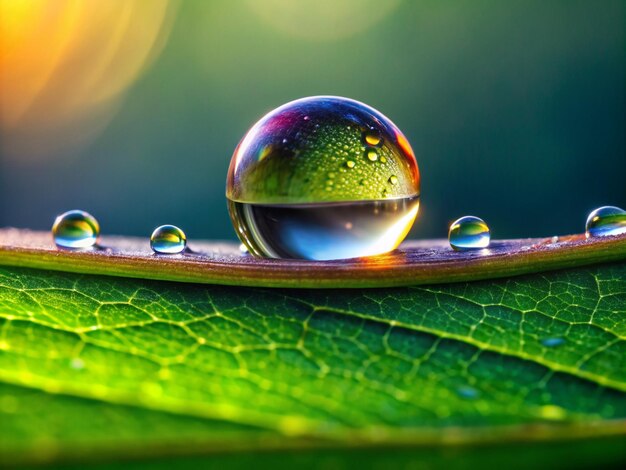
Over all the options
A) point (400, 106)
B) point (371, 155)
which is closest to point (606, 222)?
point (371, 155)

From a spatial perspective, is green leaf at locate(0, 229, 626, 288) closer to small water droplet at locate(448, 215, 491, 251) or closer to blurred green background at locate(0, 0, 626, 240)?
small water droplet at locate(448, 215, 491, 251)

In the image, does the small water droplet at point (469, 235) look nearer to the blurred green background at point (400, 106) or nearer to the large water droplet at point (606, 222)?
the large water droplet at point (606, 222)

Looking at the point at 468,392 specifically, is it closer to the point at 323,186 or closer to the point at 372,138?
the point at 323,186

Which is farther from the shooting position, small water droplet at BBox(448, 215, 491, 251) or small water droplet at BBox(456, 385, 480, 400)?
small water droplet at BBox(448, 215, 491, 251)

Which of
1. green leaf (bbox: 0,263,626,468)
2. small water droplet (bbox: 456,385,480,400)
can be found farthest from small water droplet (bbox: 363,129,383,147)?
small water droplet (bbox: 456,385,480,400)

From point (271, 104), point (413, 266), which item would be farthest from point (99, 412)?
point (271, 104)
